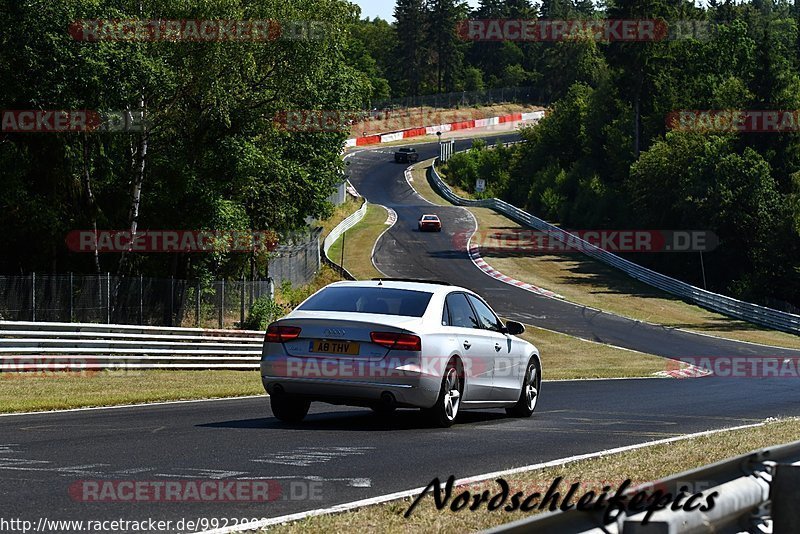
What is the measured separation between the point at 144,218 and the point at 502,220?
2035 inches

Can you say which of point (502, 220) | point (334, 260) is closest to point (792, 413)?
point (334, 260)

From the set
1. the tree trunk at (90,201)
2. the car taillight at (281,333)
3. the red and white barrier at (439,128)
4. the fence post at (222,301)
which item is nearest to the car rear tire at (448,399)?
the car taillight at (281,333)

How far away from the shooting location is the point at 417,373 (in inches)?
466

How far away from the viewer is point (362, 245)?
7169 centimetres

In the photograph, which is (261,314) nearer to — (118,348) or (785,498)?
(118,348)

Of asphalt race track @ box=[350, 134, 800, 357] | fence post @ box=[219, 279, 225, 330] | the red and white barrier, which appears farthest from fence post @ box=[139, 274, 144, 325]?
the red and white barrier

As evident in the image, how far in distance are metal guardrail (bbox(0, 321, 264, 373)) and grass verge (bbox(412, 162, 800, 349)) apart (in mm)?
27564

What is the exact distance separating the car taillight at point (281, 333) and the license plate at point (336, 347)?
0.25 metres

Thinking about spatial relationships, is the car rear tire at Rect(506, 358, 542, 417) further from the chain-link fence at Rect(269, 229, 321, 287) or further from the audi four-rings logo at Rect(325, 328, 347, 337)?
the chain-link fence at Rect(269, 229, 321, 287)

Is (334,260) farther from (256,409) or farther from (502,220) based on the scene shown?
(256,409)

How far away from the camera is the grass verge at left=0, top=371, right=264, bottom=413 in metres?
15.9

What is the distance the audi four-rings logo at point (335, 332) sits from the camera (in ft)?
39.1

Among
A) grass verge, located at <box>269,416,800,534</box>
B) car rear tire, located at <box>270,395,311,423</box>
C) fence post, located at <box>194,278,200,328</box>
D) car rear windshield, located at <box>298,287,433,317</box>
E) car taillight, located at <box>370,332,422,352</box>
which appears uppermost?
car rear windshield, located at <box>298,287,433,317</box>

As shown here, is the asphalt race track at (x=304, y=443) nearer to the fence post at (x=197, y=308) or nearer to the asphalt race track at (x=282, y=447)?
the asphalt race track at (x=282, y=447)
